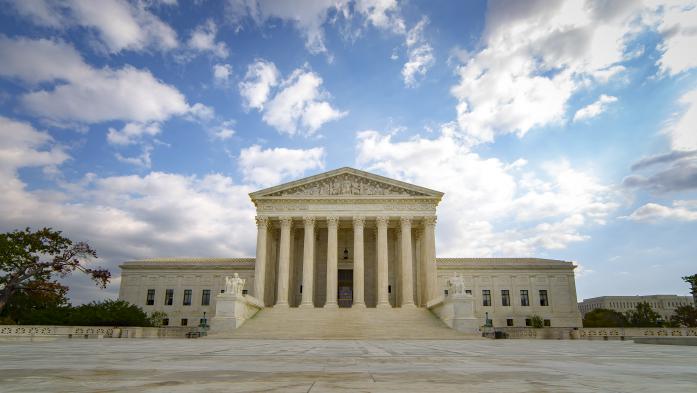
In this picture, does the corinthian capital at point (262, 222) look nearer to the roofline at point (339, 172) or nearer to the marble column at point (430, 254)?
the roofline at point (339, 172)

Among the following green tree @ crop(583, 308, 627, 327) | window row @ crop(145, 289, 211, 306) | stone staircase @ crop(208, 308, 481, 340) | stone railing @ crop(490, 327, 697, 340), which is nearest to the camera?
stone railing @ crop(490, 327, 697, 340)

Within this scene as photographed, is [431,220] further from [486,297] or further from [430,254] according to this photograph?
[486,297]

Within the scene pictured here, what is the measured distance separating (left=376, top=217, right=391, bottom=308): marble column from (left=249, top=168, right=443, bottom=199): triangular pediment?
3389mm

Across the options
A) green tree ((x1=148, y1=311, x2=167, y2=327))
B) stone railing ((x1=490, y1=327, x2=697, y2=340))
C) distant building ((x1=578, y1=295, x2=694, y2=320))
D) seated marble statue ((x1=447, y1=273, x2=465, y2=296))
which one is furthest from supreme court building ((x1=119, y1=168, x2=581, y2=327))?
distant building ((x1=578, y1=295, x2=694, y2=320))

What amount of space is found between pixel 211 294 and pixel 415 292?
91.1 ft

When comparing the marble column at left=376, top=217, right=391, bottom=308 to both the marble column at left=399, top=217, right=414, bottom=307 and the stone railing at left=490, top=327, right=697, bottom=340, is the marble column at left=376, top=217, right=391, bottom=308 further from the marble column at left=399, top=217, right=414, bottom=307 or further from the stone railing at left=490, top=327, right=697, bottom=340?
the stone railing at left=490, top=327, right=697, bottom=340

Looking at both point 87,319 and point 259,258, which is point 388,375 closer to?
point 87,319

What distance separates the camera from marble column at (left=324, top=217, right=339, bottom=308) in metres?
46.9

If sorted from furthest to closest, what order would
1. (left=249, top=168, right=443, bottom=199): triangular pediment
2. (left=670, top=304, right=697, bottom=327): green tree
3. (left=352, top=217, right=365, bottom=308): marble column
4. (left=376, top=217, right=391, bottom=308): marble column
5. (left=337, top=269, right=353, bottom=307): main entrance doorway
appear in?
(left=337, top=269, right=353, bottom=307): main entrance doorway, (left=670, top=304, right=697, bottom=327): green tree, (left=249, top=168, right=443, bottom=199): triangular pediment, (left=352, top=217, right=365, bottom=308): marble column, (left=376, top=217, right=391, bottom=308): marble column

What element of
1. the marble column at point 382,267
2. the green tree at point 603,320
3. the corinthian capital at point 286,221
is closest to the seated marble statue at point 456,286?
the marble column at point 382,267

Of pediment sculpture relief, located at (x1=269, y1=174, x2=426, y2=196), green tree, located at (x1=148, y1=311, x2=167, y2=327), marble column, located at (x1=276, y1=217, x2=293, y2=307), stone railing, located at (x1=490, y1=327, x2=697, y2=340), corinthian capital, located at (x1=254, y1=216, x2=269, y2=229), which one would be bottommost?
stone railing, located at (x1=490, y1=327, x2=697, y2=340)

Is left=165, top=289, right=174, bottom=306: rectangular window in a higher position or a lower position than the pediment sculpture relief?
lower

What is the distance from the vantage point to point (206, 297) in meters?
60.7

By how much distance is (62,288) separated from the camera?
117 feet
